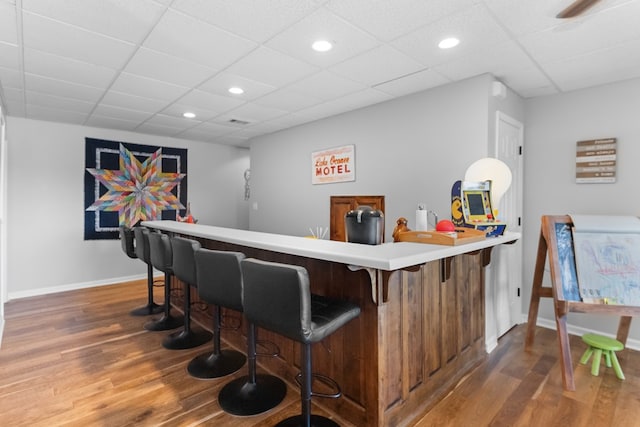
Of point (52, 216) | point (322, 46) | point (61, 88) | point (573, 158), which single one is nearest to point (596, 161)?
point (573, 158)

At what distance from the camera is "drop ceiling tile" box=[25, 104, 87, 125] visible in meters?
4.06

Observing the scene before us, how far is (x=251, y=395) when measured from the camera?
214 cm

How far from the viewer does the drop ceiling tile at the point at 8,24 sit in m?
1.96

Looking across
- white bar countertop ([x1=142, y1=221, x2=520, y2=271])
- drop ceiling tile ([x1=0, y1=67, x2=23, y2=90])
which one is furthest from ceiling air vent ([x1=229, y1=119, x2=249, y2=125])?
white bar countertop ([x1=142, y1=221, x2=520, y2=271])

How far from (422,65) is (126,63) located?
242cm

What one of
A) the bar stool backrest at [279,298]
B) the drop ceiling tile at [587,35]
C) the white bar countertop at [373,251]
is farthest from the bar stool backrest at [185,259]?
the drop ceiling tile at [587,35]

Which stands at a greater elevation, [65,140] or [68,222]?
[65,140]

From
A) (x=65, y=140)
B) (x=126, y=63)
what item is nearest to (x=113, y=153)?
(x=65, y=140)

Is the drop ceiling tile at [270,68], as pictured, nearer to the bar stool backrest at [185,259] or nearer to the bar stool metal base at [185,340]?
the bar stool backrest at [185,259]

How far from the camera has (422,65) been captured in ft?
9.18

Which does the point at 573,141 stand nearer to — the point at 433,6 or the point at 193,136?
the point at 433,6

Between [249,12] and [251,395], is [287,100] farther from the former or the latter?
[251,395]

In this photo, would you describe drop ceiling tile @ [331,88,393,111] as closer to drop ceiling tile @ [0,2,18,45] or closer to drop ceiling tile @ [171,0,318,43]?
drop ceiling tile @ [171,0,318,43]

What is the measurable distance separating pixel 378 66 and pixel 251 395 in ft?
8.69
